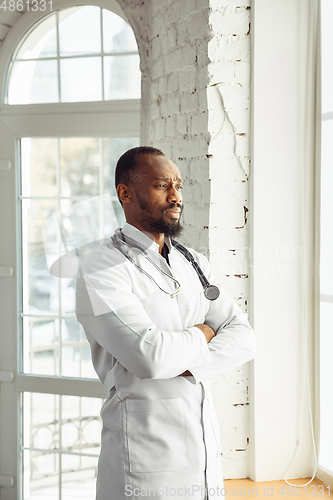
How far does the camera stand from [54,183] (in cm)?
253

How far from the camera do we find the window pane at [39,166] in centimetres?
251

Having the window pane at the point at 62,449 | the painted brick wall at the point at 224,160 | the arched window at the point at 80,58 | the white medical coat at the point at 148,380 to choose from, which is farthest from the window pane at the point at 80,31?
the window pane at the point at 62,449

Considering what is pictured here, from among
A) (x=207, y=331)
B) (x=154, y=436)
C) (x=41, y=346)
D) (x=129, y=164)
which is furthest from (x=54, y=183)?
(x=154, y=436)

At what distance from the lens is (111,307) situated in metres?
1.09

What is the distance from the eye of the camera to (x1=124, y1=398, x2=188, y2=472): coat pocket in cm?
113

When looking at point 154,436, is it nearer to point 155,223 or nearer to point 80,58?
point 155,223

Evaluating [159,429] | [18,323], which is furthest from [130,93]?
[159,429]

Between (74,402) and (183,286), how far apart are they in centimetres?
166

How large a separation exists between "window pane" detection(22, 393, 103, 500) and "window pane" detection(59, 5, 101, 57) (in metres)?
2.02

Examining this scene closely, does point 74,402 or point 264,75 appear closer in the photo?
point 264,75

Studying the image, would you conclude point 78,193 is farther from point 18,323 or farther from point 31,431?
point 31,431

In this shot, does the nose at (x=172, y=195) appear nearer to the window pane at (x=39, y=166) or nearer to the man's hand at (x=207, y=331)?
the man's hand at (x=207, y=331)

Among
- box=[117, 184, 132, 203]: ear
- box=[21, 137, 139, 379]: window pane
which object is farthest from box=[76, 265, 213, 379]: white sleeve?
box=[21, 137, 139, 379]: window pane

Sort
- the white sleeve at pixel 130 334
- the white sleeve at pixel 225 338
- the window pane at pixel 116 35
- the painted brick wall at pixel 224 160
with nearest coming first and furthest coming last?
the white sleeve at pixel 130 334 < the white sleeve at pixel 225 338 < the painted brick wall at pixel 224 160 < the window pane at pixel 116 35
